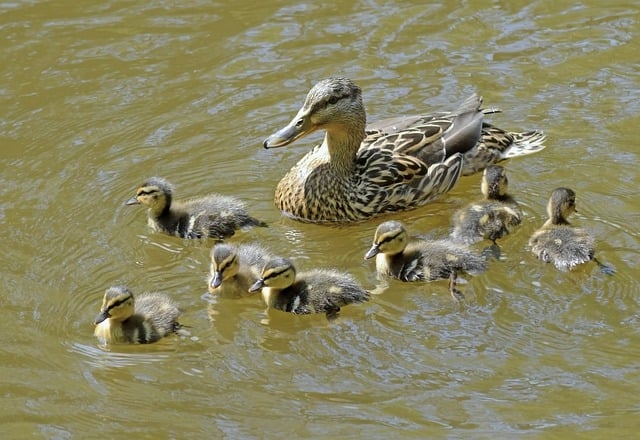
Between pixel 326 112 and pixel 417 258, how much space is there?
1353 millimetres

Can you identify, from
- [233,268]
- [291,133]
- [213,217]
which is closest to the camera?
[233,268]

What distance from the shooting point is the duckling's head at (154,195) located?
7.44 m

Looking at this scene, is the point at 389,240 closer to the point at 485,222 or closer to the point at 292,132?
the point at 485,222

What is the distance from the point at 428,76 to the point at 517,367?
3921 millimetres

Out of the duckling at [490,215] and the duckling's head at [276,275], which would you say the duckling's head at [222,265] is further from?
the duckling at [490,215]

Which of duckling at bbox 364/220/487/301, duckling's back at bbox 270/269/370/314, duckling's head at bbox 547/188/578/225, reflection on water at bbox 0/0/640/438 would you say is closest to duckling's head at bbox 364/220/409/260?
duckling at bbox 364/220/487/301

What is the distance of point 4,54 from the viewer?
9.81 meters

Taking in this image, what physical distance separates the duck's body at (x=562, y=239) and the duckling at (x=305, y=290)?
1041mm

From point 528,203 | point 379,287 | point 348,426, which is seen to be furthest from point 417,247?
point 348,426

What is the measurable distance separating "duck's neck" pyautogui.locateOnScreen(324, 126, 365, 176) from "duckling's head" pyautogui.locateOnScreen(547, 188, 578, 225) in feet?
4.68

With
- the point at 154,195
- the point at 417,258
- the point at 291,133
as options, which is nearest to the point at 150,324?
the point at 154,195

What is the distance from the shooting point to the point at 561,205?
7.03 meters

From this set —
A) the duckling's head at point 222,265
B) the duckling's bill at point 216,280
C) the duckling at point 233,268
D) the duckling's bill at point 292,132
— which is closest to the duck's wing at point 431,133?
the duckling's bill at point 292,132

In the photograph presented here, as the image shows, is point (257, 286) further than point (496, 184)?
No
